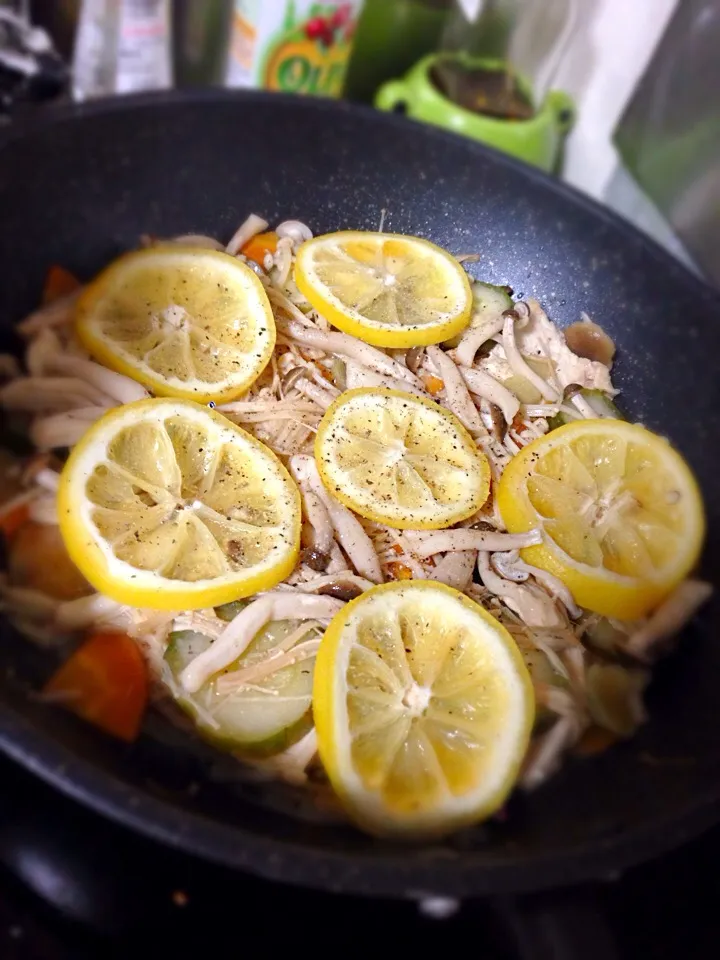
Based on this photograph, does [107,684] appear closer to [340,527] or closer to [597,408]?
[340,527]

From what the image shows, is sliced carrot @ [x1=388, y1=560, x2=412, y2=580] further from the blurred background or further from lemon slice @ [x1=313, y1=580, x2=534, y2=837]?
the blurred background

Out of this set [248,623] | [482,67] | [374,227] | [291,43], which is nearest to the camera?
[248,623]

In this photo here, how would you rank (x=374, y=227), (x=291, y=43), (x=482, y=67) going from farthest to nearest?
(x=482, y=67) < (x=291, y=43) < (x=374, y=227)

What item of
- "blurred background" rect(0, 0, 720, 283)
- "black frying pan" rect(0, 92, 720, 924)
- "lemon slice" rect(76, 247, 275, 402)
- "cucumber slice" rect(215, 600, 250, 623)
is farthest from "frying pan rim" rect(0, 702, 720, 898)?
"blurred background" rect(0, 0, 720, 283)

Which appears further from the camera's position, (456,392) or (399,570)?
(456,392)

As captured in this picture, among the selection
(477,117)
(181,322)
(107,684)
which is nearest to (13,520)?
(107,684)

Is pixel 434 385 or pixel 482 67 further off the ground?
pixel 482 67

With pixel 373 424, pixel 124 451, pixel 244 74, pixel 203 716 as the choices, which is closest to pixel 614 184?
pixel 244 74
